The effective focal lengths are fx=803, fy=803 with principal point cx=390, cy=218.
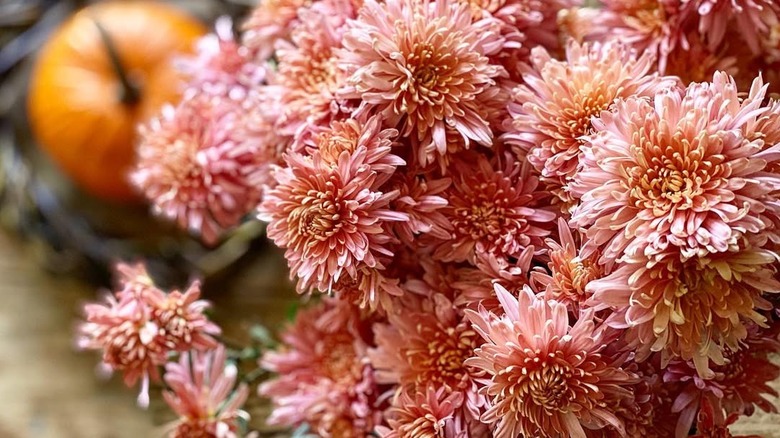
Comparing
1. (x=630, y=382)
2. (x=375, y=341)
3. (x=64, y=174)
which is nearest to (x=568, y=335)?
(x=630, y=382)

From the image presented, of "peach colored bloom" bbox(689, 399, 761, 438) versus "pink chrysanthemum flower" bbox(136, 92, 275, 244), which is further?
"pink chrysanthemum flower" bbox(136, 92, 275, 244)

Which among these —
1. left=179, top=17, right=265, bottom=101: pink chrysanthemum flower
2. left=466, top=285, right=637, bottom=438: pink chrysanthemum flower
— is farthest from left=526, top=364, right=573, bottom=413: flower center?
left=179, top=17, right=265, bottom=101: pink chrysanthemum flower

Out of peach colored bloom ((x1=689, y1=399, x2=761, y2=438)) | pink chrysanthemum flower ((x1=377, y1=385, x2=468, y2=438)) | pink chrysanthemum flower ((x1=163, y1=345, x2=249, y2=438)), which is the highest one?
peach colored bloom ((x1=689, y1=399, x2=761, y2=438))

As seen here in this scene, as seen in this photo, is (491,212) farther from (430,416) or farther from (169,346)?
(169,346)

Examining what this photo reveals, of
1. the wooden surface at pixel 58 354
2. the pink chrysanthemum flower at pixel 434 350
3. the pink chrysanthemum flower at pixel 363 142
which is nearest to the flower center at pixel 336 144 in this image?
the pink chrysanthemum flower at pixel 363 142

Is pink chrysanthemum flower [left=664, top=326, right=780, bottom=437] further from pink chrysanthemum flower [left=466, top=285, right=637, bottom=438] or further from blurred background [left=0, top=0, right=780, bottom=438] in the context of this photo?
blurred background [left=0, top=0, right=780, bottom=438]

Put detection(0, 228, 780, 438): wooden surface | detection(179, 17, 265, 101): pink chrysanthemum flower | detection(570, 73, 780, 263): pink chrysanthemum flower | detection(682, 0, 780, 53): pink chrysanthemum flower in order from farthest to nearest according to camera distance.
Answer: detection(0, 228, 780, 438): wooden surface
detection(179, 17, 265, 101): pink chrysanthemum flower
detection(682, 0, 780, 53): pink chrysanthemum flower
detection(570, 73, 780, 263): pink chrysanthemum flower

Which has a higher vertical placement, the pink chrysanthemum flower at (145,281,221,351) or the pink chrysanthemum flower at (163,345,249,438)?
A: the pink chrysanthemum flower at (145,281,221,351)

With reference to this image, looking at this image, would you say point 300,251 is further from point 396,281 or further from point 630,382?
point 630,382
